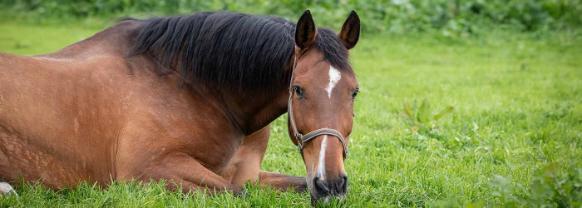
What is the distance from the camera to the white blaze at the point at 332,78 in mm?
3793

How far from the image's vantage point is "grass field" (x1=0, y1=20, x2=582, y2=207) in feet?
13.3

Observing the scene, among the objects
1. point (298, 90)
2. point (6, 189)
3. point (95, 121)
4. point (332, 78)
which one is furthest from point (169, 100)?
point (332, 78)

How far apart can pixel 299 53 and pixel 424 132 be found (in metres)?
2.82

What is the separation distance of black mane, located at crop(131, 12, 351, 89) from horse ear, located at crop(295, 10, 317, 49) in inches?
5.6

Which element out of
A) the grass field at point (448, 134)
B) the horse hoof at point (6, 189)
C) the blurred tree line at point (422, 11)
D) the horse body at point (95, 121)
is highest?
the horse body at point (95, 121)

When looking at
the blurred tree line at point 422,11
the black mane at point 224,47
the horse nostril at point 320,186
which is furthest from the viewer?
the blurred tree line at point 422,11

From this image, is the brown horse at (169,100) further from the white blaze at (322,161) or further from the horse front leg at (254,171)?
the white blaze at (322,161)

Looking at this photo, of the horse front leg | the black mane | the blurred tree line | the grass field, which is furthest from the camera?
the blurred tree line

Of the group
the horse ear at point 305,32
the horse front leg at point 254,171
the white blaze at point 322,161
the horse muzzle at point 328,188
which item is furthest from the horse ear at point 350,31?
the horse front leg at point 254,171

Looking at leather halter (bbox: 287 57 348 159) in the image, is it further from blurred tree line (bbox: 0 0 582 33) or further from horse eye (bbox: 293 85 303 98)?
blurred tree line (bbox: 0 0 582 33)

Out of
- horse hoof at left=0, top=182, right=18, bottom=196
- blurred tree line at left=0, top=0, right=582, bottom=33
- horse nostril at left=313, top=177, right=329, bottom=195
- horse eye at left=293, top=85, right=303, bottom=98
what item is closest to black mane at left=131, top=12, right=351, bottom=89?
horse eye at left=293, top=85, right=303, bottom=98

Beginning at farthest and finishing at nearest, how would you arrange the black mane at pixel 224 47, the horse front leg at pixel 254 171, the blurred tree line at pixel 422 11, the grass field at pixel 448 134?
the blurred tree line at pixel 422 11, the horse front leg at pixel 254 171, the black mane at pixel 224 47, the grass field at pixel 448 134

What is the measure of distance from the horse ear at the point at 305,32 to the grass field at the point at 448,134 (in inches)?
41.1

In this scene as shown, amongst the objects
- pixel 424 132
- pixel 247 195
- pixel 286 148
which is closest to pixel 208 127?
pixel 247 195
